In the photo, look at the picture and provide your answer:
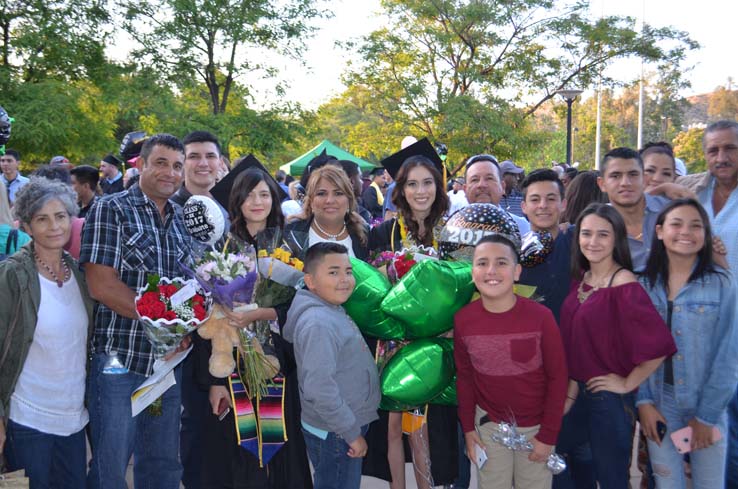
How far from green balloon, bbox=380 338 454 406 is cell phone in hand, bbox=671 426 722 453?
112 centimetres

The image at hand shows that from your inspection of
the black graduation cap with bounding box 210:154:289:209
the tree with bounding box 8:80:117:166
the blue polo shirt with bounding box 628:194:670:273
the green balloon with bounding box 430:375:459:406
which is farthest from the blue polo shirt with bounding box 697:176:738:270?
the tree with bounding box 8:80:117:166

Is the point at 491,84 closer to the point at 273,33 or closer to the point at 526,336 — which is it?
the point at 273,33

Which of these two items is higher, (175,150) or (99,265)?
(175,150)

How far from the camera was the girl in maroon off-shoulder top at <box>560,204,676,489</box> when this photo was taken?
2852 millimetres

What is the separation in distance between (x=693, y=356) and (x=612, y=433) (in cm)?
54

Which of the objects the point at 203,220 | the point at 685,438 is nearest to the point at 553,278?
the point at 685,438

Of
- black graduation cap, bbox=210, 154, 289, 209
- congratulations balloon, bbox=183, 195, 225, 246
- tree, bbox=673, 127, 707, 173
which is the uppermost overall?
tree, bbox=673, 127, 707, 173

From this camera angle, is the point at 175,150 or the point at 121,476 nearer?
the point at 121,476

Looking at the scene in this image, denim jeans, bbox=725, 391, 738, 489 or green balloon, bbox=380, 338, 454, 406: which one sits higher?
green balloon, bbox=380, 338, 454, 406

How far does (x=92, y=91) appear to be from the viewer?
17297 millimetres

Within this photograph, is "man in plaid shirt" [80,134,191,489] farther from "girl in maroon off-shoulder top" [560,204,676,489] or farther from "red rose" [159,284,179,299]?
"girl in maroon off-shoulder top" [560,204,676,489]

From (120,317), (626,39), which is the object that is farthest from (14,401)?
(626,39)

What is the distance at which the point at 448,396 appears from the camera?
3.25 metres

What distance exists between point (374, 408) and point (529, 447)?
30.2 inches
